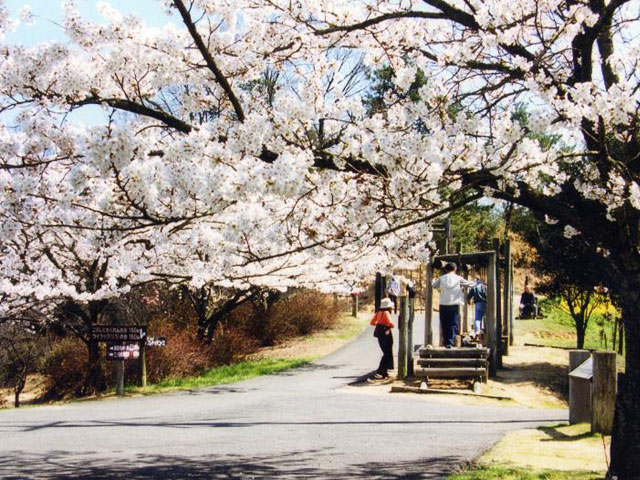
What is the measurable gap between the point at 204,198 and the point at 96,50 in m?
2.05

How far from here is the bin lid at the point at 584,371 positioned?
8.81m

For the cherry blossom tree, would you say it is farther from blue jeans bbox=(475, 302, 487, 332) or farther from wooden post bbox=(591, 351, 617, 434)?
blue jeans bbox=(475, 302, 487, 332)

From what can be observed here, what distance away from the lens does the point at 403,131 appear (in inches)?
252

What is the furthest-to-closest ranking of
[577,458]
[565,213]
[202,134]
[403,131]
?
[577,458] → [403,131] → [565,213] → [202,134]

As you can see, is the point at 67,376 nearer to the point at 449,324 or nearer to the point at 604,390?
the point at 449,324

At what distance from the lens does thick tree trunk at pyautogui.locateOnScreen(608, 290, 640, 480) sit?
227 inches

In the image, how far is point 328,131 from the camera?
23.3 feet

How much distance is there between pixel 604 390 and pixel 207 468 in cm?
510

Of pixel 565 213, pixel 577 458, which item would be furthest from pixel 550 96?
pixel 577 458

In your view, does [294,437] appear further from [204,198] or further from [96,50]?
[96,50]

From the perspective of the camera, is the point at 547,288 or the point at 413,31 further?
the point at 547,288

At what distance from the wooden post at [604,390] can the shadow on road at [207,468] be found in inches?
93.7

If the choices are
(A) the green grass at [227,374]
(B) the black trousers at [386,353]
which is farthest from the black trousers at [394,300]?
(B) the black trousers at [386,353]

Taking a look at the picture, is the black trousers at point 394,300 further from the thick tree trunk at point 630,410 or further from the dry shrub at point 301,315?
the thick tree trunk at point 630,410
